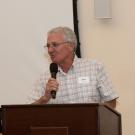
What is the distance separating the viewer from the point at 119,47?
12.0ft

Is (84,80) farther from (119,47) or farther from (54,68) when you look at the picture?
(119,47)

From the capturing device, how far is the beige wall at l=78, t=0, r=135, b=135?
3623 mm

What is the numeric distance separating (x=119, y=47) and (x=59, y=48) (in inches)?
35.6

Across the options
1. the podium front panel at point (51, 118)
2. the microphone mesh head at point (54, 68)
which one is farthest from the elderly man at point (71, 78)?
the podium front panel at point (51, 118)

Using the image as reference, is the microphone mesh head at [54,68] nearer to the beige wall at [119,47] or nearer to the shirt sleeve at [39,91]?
the shirt sleeve at [39,91]

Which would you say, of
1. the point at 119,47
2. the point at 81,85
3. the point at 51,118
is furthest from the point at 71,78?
the point at 51,118

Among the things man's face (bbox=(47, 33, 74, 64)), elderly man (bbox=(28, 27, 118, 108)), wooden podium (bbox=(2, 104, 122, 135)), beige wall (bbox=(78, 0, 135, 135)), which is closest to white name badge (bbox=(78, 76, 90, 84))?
elderly man (bbox=(28, 27, 118, 108))

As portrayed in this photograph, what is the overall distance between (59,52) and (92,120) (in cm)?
106

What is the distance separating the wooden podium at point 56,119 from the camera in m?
1.95

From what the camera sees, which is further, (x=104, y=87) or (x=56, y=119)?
(x=104, y=87)

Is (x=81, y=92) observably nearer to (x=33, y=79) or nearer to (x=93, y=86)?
(x=93, y=86)

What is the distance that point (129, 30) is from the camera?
362 cm

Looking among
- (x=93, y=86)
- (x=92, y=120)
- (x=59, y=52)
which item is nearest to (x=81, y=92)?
(x=93, y=86)

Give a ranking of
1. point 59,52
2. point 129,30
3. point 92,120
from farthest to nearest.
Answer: point 129,30 → point 59,52 → point 92,120
